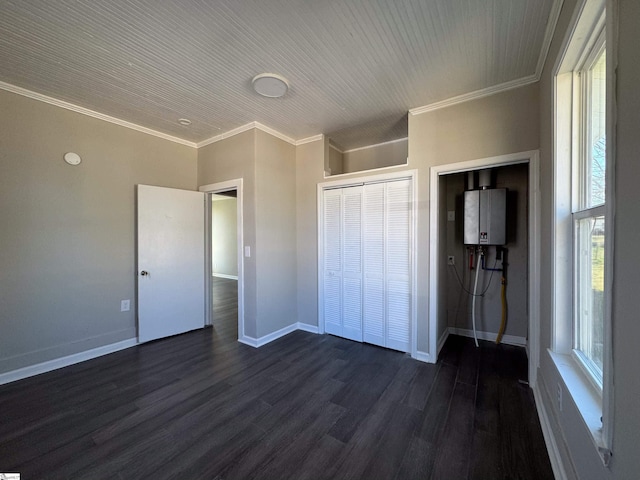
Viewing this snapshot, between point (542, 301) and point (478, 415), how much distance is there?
3.27 ft

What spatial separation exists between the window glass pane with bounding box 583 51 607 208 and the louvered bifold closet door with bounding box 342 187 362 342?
2.00 meters

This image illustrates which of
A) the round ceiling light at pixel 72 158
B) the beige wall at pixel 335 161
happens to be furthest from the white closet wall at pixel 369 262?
the round ceiling light at pixel 72 158

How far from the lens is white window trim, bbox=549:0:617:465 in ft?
2.80

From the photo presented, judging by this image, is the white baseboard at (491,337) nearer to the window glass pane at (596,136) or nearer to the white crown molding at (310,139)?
the window glass pane at (596,136)

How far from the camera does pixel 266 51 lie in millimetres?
1865

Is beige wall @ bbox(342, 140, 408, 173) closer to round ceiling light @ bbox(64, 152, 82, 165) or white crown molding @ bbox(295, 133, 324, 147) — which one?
white crown molding @ bbox(295, 133, 324, 147)

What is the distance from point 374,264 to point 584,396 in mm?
2017

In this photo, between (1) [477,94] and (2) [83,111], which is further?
(2) [83,111]

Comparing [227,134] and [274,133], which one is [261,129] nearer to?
[274,133]

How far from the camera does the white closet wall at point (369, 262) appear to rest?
9.38 ft

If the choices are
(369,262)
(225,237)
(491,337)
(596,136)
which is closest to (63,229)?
(369,262)

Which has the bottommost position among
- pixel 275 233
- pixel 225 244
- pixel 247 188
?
pixel 225 244

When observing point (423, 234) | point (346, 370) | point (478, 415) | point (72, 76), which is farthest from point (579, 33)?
point (72, 76)

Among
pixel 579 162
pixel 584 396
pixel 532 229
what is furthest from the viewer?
pixel 532 229
